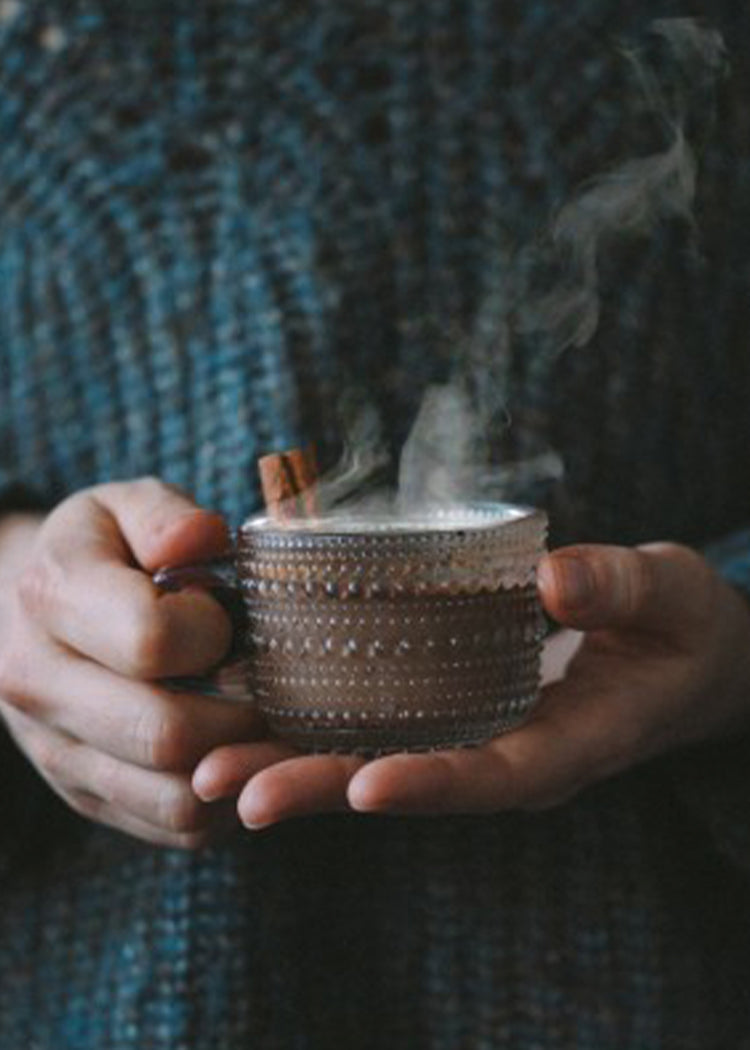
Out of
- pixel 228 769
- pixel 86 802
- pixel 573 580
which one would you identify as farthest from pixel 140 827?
pixel 573 580

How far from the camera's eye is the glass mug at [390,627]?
748 millimetres

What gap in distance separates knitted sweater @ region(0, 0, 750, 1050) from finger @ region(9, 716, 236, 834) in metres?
0.12

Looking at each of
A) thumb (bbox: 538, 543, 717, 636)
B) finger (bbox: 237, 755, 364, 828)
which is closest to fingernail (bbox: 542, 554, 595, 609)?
thumb (bbox: 538, 543, 717, 636)

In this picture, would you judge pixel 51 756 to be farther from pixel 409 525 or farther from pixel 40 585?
pixel 409 525

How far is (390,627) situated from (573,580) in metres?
0.09

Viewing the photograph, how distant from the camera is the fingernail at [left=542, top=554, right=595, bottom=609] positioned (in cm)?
78

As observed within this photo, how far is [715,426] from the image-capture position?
109 cm

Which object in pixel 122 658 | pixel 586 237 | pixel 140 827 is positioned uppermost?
pixel 586 237

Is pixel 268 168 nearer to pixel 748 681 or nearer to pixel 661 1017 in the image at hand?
pixel 748 681

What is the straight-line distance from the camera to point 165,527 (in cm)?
81

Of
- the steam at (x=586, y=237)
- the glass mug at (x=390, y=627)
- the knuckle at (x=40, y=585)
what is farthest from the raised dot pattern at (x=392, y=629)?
the steam at (x=586, y=237)

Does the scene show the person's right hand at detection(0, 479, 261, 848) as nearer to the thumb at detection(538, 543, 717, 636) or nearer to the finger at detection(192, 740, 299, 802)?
the finger at detection(192, 740, 299, 802)

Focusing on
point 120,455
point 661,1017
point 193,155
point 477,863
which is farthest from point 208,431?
point 661,1017

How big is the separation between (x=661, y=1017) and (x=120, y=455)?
0.45 m
